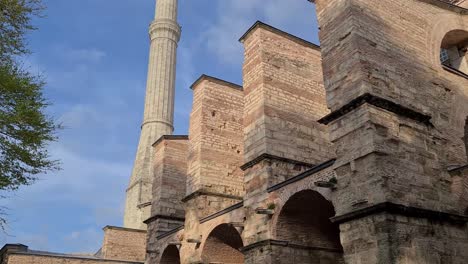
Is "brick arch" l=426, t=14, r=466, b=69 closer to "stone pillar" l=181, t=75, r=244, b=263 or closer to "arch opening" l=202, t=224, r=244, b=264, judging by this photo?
"arch opening" l=202, t=224, r=244, b=264

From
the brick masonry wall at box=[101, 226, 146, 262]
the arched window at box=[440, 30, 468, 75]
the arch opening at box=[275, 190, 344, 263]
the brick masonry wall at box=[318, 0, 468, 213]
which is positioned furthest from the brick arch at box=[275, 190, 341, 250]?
the brick masonry wall at box=[101, 226, 146, 262]

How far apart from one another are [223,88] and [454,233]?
28.8 feet

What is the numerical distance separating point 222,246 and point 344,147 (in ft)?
18.7

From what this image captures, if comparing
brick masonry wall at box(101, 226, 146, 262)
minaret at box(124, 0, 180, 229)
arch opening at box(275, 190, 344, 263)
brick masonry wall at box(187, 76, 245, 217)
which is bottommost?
arch opening at box(275, 190, 344, 263)

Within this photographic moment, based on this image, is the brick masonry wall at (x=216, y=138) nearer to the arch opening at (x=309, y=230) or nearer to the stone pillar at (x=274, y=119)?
the stone pillar at (x=274, y=119)

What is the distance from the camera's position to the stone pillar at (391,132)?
23.7 feet

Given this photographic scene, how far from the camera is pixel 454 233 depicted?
7848 mm

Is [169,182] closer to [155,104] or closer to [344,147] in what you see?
[344,147]

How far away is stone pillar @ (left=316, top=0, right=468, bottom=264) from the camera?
723cm

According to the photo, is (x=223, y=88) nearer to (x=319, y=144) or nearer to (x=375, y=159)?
(x=319, y=144)

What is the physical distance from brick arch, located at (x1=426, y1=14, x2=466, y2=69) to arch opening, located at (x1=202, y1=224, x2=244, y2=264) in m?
6.31

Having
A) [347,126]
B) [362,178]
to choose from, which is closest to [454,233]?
[362,178]

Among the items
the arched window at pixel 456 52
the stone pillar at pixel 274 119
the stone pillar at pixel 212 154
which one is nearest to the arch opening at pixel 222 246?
the stone pillar at pixel 212 154

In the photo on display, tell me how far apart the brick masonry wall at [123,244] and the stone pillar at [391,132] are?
15.9 meters
